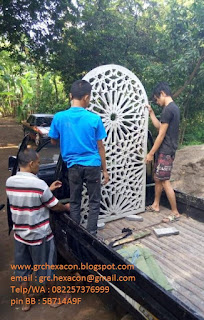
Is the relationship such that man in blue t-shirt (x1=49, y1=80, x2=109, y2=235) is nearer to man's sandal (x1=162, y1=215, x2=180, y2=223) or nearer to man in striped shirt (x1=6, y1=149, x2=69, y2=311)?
man in striped shirt (x1=6, y1=149, x2=69, y2=311)

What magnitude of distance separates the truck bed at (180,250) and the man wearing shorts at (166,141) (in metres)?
0.20

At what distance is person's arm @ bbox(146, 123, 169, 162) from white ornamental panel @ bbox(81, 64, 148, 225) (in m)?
0.10

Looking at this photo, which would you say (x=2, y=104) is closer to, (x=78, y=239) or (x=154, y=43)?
(x=154, y=43)

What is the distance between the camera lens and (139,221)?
10.9ft

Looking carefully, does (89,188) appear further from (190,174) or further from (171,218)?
(190,174)

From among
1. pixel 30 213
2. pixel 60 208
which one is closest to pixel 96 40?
pixel 60 208

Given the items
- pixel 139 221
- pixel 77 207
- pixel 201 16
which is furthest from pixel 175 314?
pixel 201 16

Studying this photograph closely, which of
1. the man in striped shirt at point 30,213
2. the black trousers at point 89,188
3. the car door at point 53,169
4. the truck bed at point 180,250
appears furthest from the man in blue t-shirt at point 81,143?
the truck bed at point 180,250

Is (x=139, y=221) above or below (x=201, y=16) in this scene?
below

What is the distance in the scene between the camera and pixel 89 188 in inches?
109

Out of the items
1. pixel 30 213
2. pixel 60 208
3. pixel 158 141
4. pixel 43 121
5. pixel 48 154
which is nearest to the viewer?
pixel 30 213

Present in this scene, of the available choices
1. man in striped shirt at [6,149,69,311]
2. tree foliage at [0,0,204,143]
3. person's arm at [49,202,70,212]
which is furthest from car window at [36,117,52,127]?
man in striped shirt at [6,149,69,311]

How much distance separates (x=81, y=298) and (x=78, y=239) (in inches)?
32.1

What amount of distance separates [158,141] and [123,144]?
1.43 feet
